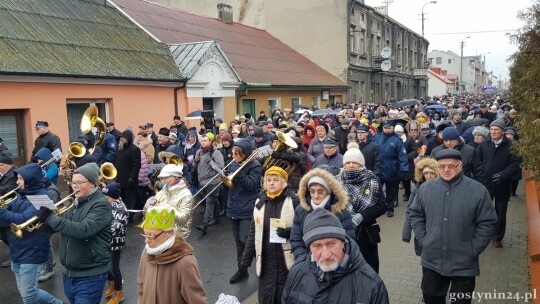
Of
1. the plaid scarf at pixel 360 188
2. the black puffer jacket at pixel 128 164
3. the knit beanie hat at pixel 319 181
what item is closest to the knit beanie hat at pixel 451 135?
the plaid scarf at pixel 360 188

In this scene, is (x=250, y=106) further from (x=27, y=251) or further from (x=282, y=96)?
(x=27, y=251)

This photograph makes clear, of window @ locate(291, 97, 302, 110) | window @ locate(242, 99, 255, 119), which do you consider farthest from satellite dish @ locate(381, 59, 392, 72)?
window @ locate(242, 99, 255, 119)

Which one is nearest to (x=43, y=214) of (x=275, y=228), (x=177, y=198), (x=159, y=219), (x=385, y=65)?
(x=159, y=219)

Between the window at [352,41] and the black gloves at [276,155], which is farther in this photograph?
the window at [352,41]

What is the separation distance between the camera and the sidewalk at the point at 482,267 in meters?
5.17

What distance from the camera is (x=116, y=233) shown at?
5.11 metres

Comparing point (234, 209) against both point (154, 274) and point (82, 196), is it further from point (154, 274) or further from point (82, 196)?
point (154, 274)

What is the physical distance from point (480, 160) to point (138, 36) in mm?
13839

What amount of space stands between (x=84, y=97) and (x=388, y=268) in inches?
399

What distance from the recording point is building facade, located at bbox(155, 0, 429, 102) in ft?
97.7

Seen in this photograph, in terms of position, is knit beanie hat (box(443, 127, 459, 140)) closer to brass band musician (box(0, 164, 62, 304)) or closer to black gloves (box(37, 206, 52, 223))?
black gloves (box(37, 206, 52, 223))

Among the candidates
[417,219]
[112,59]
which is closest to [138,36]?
[112,59]

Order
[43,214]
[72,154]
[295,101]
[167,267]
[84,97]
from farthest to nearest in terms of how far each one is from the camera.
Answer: [295,101]
[84,97]
[72,154]
[43,214]
[167,267]

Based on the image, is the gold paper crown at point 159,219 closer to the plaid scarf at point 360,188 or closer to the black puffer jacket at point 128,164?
the plaid scarf at point 360,188
